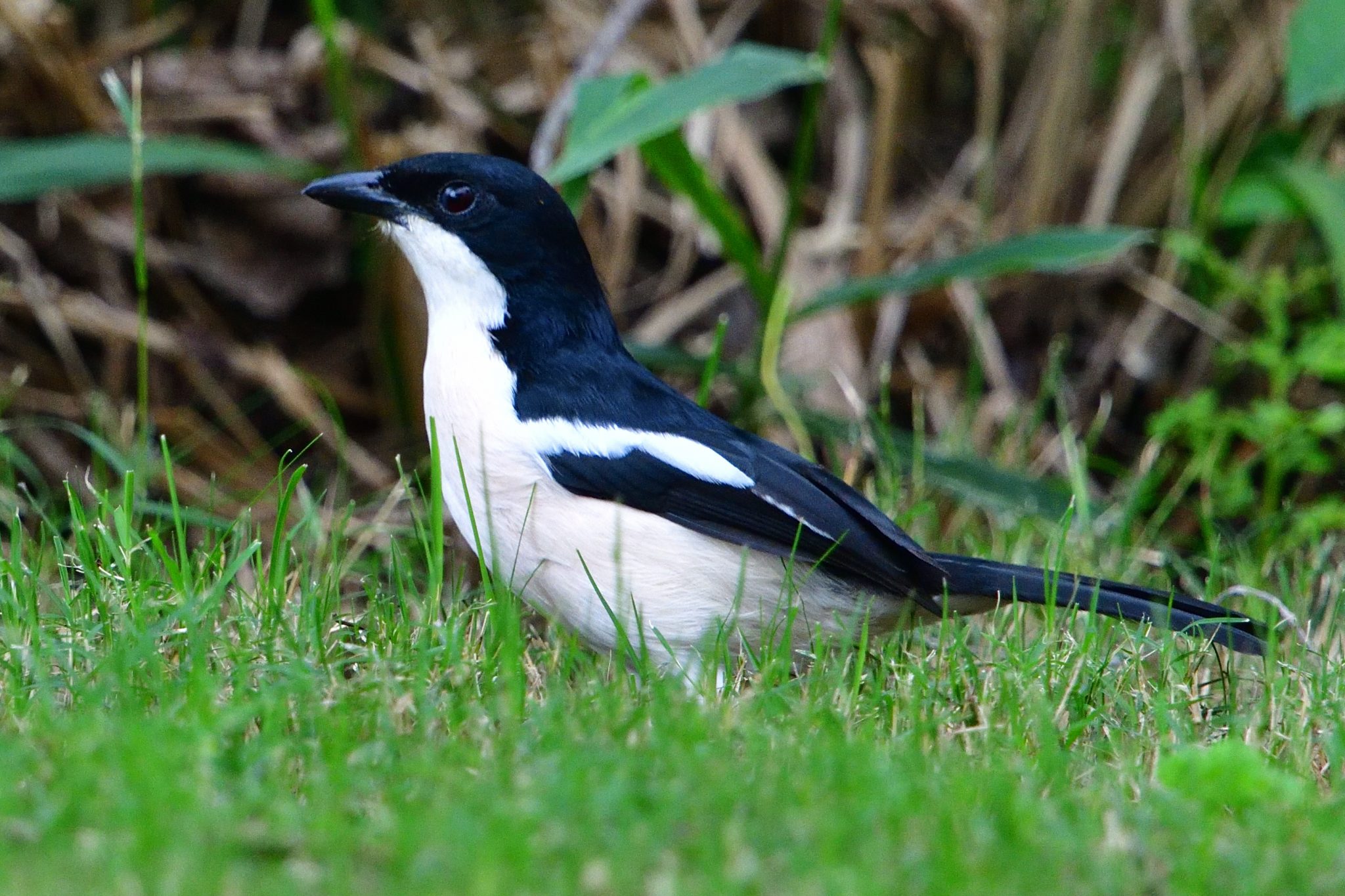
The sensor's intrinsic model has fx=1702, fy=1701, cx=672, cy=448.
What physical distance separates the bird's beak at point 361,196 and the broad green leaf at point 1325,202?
3.16 m

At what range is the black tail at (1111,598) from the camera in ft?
11.0

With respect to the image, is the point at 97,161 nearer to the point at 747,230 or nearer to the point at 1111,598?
the point at 747,230

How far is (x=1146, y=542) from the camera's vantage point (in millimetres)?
4664

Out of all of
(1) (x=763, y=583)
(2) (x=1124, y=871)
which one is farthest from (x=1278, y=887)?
(1) (x=763, y=583)

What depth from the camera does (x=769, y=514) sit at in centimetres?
350

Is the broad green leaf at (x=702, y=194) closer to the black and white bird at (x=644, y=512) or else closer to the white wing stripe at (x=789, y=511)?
the black and white bird at (x=644, y=512)

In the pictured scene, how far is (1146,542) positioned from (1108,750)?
1.91 meters

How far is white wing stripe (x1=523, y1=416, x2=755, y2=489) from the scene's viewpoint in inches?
138

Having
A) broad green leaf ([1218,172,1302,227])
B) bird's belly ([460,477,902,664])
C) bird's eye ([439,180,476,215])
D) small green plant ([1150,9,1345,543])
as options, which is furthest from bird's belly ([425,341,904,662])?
broad green leaf ([1218,172,1302,227])

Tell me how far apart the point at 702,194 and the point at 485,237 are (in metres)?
1.23

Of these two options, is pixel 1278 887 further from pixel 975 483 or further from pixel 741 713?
pixel 975 483

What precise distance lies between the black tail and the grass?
67 mm

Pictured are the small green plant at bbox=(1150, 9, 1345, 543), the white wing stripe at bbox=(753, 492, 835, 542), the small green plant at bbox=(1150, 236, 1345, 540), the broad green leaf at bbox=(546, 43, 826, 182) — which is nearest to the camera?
the white wing stripe at bbox=(753, 492, 835, 542)

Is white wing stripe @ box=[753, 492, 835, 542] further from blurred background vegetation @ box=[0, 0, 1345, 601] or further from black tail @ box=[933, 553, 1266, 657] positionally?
blurred background vegetation @ box=[0, 0, 1345, 601]
